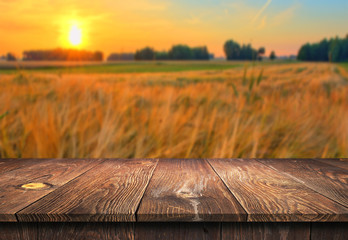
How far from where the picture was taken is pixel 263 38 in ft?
5.51

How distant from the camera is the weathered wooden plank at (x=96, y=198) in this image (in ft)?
2.02

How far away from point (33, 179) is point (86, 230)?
0.95 ft

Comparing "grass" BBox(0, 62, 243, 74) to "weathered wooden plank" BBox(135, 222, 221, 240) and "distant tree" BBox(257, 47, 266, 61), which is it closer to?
"distant tree" BBox(257, 47, 266, 61)

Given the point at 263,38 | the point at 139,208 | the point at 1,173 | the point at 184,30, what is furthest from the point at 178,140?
the point at 139,208

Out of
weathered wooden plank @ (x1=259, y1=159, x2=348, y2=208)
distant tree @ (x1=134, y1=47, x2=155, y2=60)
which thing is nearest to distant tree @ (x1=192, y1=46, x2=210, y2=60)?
distant tree @ (x1=134, y1=47, x2=155, y2=60)

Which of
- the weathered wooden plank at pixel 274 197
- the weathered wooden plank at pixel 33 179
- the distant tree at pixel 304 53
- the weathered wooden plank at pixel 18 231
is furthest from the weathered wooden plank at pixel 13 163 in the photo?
the distant tree at pixel 304 53

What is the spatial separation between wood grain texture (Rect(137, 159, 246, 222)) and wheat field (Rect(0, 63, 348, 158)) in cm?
60

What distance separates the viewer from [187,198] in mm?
693

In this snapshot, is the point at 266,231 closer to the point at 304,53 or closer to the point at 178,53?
the point at 178,53

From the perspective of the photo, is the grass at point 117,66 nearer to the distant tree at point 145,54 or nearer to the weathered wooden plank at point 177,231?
the distant tree at point 145,54

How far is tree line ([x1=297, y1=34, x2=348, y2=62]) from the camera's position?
1.81m

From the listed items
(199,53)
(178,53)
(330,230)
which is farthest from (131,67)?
(330,230)

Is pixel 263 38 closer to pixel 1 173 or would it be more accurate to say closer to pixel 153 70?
pixel 153 70

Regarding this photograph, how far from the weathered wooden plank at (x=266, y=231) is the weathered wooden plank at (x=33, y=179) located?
428mm
